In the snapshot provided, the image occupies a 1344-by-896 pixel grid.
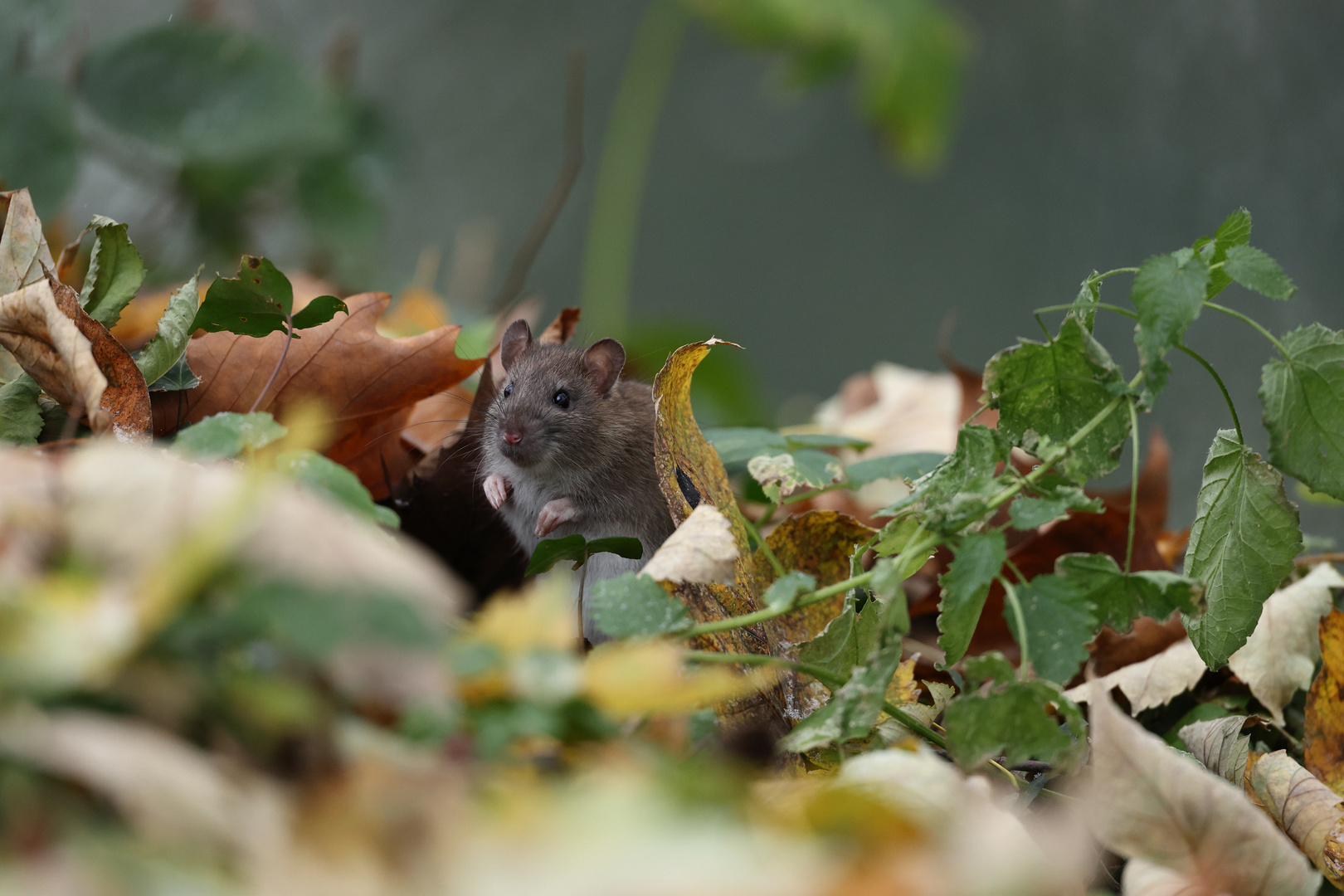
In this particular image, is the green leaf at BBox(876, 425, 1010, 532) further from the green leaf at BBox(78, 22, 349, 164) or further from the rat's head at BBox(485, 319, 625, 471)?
the green leaf at BBox(78, 22, 349, 164)

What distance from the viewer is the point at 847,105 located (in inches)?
271

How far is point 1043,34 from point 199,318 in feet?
14.7

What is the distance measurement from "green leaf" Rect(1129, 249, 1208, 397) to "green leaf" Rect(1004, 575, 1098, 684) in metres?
0.21

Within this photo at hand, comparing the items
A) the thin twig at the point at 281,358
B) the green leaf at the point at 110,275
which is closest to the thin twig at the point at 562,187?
→ the thin twig at the point at 281,358

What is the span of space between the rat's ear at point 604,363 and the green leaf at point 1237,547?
1192 mm

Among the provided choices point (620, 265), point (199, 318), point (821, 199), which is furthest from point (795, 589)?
point (821, 199)

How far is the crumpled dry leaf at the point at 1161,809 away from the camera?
2.40ft

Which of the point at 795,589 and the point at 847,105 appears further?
the point at 847,105

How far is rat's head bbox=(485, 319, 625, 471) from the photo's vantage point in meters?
2.08

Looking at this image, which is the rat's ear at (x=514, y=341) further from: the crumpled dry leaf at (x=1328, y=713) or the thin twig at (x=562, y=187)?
the crumpled dry leaf at (x=1328, y=713)

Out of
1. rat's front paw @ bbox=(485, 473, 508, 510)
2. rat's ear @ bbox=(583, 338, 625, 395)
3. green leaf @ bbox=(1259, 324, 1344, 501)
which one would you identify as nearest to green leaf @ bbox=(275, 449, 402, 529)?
green leaf @ bbox=(1259, 324, 1344, 501)

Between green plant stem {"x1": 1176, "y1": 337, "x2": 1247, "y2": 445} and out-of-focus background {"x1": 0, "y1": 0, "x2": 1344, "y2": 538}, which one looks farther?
out-of-focus background {"x1": 0, "y1": 0, "x2": 1344, "y2": 538}

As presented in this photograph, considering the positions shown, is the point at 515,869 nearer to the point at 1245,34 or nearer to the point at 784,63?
the point at 1245,34

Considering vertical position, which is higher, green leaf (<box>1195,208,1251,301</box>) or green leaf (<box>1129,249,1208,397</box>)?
green leaf (<box>1195,208,1251,301</box>)
